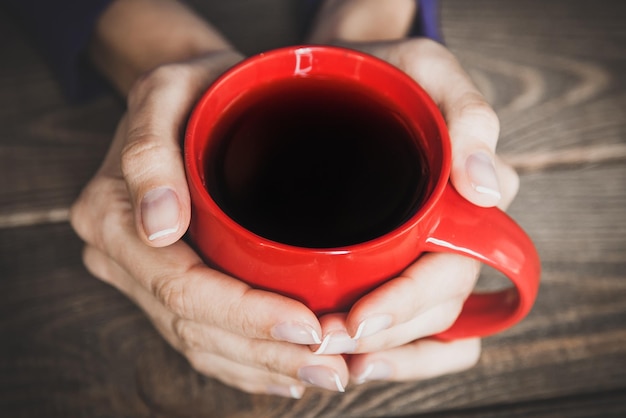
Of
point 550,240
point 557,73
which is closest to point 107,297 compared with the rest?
point 550,240

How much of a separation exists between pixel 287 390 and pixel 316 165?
25 centimetres

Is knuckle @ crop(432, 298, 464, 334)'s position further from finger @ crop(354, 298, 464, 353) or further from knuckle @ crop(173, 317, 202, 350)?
knuckle @ crop(173, 317, 202, 350)

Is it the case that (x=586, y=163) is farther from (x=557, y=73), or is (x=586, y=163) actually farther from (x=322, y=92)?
(x=322, y=92)

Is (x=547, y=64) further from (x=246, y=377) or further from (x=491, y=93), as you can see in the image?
(x=246, y=377)

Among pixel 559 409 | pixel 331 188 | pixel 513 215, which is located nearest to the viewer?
pixel 331 188

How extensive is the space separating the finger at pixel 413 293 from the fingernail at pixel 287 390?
169mm

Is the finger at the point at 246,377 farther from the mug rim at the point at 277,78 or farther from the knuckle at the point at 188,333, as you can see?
the mug rim at the point at 277,78

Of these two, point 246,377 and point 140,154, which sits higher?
point 140,154

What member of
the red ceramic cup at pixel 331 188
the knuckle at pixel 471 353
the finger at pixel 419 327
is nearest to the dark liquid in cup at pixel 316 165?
the red ceramic cup at pixel 331 188

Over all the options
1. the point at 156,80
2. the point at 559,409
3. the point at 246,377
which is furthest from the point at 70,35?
the point at 559,409

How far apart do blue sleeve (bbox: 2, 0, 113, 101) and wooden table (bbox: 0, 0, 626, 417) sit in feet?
0.12

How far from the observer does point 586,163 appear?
2.91 feet

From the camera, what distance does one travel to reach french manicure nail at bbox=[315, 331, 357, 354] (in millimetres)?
585

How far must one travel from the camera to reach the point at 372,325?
0.58 metres
